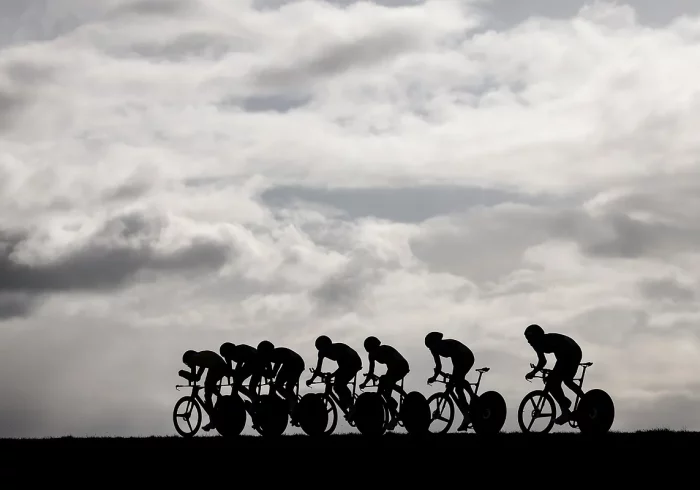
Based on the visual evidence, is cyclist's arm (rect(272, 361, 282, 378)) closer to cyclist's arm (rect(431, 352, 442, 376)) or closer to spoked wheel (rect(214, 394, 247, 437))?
spoked wheel (rect(214, 394, 247, 437))

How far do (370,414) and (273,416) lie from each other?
2.80 m

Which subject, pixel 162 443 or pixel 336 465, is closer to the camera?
pixel 336 465

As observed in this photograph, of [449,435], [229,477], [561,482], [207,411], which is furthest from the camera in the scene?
[207,411]

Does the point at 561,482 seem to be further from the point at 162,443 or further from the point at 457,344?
the point at 162,443

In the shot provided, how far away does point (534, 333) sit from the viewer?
25469 millimetres

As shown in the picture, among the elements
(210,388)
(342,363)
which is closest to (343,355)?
(342,363)

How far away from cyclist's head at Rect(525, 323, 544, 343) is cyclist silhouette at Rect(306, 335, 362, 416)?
173 inches

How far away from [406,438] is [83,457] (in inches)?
282

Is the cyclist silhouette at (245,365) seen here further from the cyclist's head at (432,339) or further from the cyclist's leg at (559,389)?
the cyclist's leg at (559,389)

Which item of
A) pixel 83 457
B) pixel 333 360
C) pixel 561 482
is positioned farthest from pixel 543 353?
pixel 83 457

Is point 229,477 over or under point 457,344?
under

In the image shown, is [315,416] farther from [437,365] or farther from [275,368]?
A: [437,365]

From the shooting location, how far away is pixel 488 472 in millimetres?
19344

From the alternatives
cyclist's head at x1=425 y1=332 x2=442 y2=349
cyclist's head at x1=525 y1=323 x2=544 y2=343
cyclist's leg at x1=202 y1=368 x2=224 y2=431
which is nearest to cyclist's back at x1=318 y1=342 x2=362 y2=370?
cyclist's head at x1=425 y1=332 x2=442 y2=349
